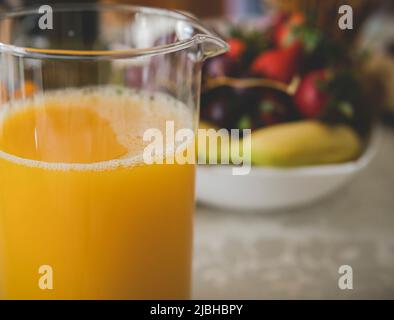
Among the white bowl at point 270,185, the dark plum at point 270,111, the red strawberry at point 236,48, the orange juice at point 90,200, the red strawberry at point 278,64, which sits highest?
the red strawberry at point 236,48

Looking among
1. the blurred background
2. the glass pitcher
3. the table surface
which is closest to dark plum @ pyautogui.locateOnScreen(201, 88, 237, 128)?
the blurred background

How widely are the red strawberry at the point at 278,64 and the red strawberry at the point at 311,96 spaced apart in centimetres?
4

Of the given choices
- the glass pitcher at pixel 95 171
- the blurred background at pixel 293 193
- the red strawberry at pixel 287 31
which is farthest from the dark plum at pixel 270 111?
the glass pitcher at pixel 95 171

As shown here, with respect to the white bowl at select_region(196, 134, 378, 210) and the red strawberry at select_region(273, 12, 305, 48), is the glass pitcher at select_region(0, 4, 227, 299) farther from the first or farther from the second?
the red strawberry at select_region(273, 12, 305, 48)

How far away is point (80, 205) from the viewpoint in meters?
0.49

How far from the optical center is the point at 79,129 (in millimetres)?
477

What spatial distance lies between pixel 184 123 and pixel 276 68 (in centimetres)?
40

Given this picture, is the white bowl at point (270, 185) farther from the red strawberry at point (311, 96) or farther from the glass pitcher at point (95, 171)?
the glass pitcher at point (95, 171)

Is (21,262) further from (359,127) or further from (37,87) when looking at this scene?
(359,127)

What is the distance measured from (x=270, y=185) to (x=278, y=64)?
20 centimetres

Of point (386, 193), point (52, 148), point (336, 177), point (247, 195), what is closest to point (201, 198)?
point (247, 195)

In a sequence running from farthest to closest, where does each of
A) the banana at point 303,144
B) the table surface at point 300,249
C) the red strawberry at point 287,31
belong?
1. the red strawberry at point 287,31
2. the banana at point 303,144
3. the table surface at point 300,249

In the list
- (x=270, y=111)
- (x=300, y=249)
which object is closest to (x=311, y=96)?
(x=270, y=111)

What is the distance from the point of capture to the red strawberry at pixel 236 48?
2.98 feet
